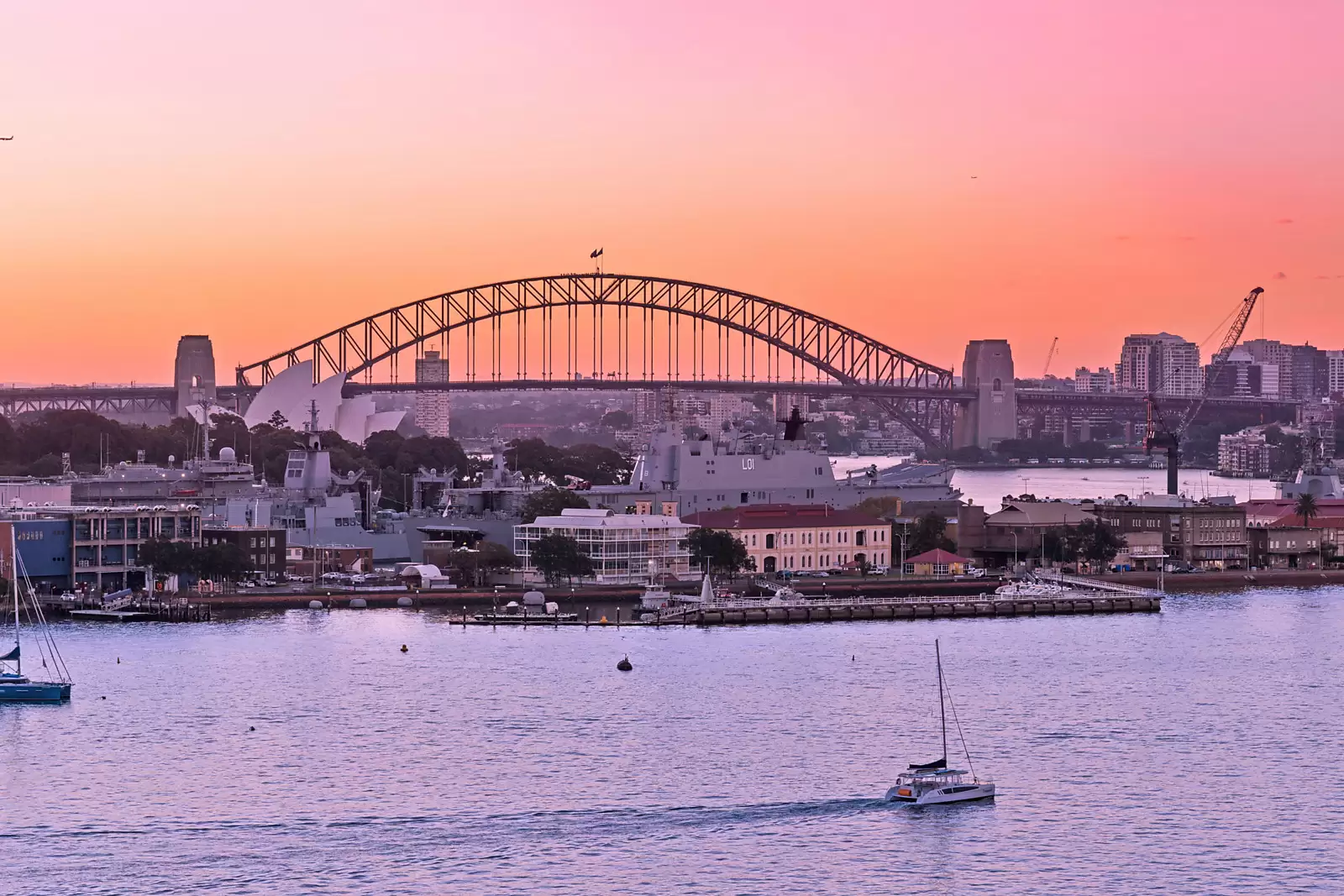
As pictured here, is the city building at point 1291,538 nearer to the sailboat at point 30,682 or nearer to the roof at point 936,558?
the roof at point 936,558

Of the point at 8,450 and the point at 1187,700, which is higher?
the point at 8,450

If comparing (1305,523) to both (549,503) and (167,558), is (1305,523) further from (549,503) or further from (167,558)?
(167,558)

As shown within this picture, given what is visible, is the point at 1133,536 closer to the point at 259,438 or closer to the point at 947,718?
the point at 947,718

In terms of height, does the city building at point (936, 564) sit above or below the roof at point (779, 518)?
below

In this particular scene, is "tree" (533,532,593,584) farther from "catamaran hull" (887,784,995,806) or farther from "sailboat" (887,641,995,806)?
"catamaran hull" (887,784,995,806)

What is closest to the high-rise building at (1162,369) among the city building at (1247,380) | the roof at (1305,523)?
the city building at (1247,380)

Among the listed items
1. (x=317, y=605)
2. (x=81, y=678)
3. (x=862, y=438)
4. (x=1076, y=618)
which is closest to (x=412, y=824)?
(x=81, y=678)
